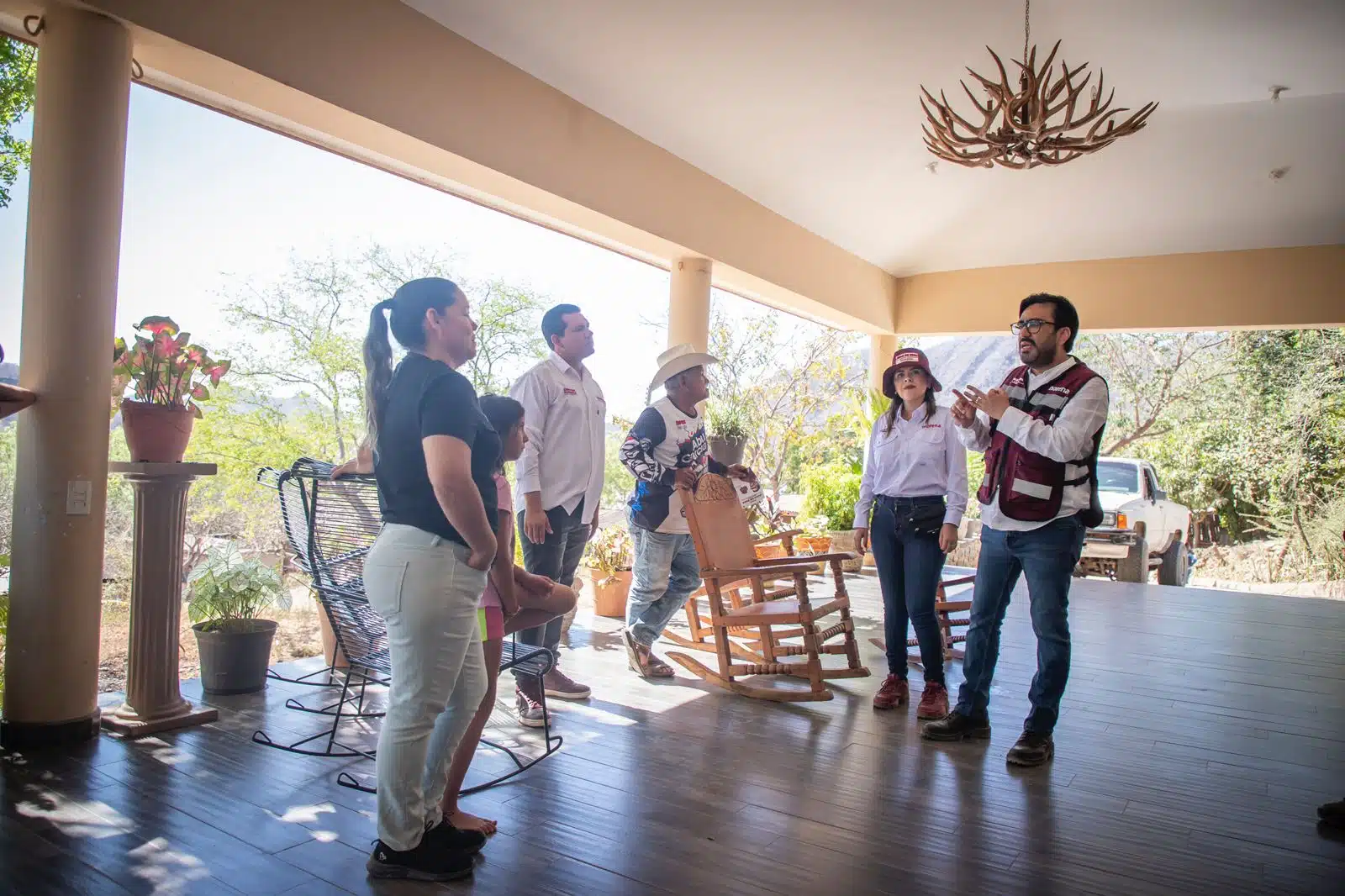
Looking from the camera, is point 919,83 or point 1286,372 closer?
point 919,83

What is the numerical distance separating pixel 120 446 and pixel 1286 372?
14893 millimetres

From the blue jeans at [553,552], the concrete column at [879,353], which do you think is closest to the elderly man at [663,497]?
the blue jeans at [553,552]

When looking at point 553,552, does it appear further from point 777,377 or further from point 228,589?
point 777,377

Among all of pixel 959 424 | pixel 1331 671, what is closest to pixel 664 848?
pixel 959 424

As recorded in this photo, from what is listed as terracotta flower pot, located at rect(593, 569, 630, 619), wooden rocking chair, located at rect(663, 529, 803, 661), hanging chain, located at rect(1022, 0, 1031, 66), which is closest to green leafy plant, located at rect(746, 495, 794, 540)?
terracotta flower pot, located at rect(593, 569, 630, 619)

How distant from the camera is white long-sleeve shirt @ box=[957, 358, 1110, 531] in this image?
3094 millimetres

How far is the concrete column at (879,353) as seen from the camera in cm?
992

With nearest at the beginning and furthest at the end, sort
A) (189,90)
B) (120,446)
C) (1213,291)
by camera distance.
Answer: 1. (189,90)
2. (120,446)
3. (1213,291)

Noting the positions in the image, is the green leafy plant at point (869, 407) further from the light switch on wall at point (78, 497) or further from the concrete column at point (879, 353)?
the light switch on wall at point (78, 497)

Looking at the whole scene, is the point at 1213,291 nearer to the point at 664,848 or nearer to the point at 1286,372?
the point at 1286,372

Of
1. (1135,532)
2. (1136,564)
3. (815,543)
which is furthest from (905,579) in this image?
(1135,532)

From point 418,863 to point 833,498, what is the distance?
23.9ft

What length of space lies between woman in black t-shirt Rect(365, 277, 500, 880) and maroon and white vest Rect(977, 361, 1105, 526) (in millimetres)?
1821

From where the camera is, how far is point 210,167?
5883 millimetres
